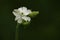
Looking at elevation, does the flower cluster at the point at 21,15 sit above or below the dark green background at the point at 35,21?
below

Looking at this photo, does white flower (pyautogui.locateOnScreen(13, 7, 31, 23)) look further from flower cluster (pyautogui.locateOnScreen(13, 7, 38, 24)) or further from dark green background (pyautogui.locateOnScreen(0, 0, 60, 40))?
dark green background (pyautogui.locateOnScreen(0, 0, 60, 40))

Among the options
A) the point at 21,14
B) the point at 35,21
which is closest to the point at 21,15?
the point at 21,14

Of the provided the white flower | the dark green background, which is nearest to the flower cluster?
the white flower

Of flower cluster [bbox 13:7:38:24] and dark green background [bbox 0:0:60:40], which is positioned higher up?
dark green background [bbox 0:0:60:40]

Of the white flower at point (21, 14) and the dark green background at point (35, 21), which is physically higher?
the dark green background at point (35, 21)

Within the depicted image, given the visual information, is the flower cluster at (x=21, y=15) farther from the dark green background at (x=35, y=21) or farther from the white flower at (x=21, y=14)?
the dark green background at (x=35, y=21)

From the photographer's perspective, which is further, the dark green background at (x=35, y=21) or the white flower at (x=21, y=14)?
the dark green background at (x=35, y=21)

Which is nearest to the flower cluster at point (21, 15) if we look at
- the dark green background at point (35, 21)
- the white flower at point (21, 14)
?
the white flower at point (21, 14)

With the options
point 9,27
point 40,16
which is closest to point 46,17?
point 40,16
